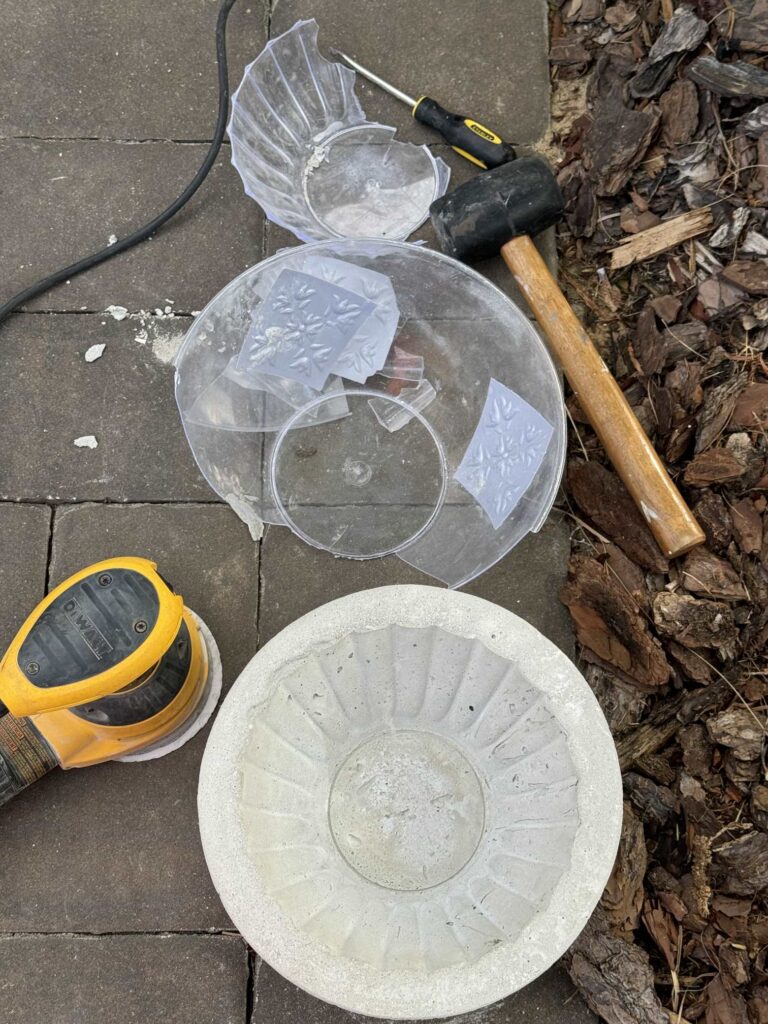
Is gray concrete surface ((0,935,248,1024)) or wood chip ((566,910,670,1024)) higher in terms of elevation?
wood chip ((566,910,670,1024))

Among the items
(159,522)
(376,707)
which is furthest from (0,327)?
(376,707)

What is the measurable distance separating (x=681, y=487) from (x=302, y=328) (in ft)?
2.79

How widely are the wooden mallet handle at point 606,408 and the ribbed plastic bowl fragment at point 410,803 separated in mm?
477

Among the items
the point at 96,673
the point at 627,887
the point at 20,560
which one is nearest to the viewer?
the point at 96,673

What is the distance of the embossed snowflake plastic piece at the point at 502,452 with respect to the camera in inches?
63.6

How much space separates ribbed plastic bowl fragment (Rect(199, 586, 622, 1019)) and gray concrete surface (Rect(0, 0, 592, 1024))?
1.18 feet

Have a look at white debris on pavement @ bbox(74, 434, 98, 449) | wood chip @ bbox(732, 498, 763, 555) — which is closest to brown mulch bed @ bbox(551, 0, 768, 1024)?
wood chip @ bbox(732, 498, 763, 555)

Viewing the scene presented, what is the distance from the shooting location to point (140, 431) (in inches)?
67.1

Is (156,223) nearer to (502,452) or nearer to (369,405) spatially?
(369,405)

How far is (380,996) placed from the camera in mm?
1049

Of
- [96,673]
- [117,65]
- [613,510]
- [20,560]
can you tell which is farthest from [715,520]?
[117,65]

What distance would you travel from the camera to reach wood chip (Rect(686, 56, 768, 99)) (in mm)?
1579

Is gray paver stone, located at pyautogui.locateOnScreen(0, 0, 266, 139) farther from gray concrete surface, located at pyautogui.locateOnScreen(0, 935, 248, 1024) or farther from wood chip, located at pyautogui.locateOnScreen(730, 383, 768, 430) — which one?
gray concrete surface, located at pyautogui.locateOnScreen(0, 935, 248, 1024)

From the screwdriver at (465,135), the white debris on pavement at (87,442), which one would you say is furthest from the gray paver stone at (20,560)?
the screwdriver at (465,135)
